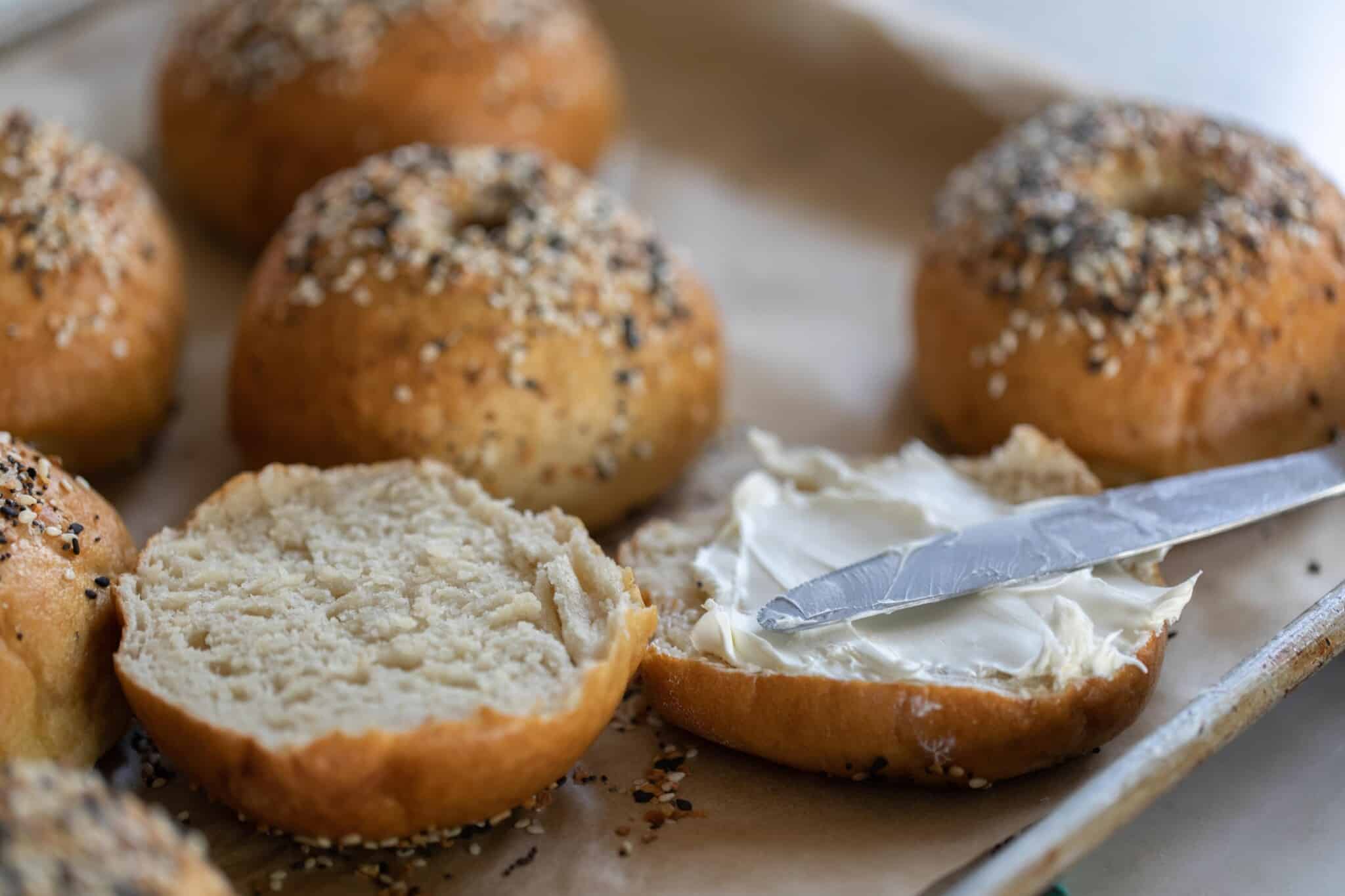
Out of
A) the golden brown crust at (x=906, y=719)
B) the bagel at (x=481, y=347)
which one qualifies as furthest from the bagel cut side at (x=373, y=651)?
the bagel at (x=481, y=347)

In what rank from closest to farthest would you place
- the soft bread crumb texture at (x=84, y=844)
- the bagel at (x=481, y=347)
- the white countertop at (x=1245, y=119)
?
the soft bread crumb texture at (x=84, y=844) → the white countertop at (x=1245, y=119) → the bagel at (x=481, y=347)

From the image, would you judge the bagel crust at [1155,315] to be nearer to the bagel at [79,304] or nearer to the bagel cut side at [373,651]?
the bagel cut side at [373,651]

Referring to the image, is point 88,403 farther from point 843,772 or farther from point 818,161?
point 818,161

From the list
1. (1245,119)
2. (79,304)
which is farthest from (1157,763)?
(1245,119)

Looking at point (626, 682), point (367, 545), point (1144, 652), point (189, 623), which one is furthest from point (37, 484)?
point (1144, 652)

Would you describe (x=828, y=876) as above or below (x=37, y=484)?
below

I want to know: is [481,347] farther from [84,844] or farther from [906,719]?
[84,844]

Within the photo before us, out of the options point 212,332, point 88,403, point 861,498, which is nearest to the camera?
point 861,498

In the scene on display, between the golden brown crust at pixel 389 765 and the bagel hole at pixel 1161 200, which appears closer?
the golden brown crust at pixel 389 765
